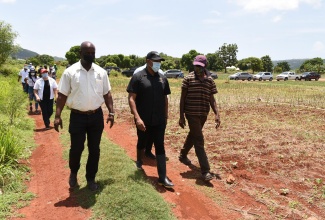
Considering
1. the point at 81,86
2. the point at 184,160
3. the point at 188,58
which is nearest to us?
the point at 81,86

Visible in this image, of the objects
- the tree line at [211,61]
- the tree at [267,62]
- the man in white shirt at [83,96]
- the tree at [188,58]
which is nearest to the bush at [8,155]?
the man in white shirt at [83,96]

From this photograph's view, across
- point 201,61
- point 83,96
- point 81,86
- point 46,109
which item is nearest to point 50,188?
point 83,96

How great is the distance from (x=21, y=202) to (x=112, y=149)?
211 centimetres

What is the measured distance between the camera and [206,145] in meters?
7.00

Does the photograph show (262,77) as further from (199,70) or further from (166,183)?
(166,183)

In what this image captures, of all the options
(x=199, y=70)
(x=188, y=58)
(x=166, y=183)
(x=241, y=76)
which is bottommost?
(x=166, y=183)

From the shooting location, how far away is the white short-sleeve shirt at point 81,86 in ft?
12.3

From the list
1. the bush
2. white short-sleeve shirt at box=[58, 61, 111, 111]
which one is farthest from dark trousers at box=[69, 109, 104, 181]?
the bush

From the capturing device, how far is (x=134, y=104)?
14.3 feet

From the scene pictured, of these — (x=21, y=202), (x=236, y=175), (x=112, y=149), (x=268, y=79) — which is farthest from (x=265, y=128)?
(x=268, y=79)

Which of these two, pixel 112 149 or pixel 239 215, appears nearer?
pixel 239 215

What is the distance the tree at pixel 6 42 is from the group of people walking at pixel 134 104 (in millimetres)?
36232

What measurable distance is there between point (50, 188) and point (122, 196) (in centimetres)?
131

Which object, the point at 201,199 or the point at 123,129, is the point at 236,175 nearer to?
the point at 201,199
